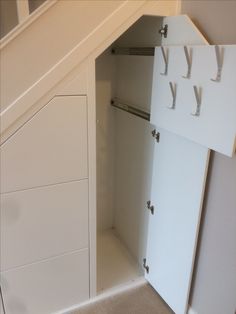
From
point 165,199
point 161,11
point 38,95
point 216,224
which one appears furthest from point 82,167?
point 161,11

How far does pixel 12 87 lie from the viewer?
1.28m

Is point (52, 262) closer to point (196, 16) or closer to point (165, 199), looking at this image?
point (165, 199)

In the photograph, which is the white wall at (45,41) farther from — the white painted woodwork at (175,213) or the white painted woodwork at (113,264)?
the white painted woodwork at (113,264)

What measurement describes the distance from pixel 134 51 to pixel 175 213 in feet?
3.55

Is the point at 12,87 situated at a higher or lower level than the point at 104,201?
higher

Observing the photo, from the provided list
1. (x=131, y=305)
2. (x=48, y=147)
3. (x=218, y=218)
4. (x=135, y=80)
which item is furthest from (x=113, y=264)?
(x=135, y=80)

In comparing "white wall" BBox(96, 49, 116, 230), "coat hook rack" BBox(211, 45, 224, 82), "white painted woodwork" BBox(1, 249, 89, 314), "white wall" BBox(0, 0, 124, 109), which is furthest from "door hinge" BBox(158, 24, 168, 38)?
"white painted woodwork" BBox(1, 249, 89, 314)

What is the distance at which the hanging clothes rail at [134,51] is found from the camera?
1.72m

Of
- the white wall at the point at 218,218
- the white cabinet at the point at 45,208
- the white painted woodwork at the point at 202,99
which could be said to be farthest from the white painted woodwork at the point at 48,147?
the white wall at the point at 218,218

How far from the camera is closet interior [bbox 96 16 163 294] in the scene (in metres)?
1.85

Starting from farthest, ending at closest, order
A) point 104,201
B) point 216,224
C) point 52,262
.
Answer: point 104,201 → point 52,262 → point 216,224

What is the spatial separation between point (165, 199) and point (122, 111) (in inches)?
31.4

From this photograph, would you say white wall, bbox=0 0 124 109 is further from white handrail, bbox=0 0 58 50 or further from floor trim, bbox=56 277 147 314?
floor trim, bbox=56 277 147 314

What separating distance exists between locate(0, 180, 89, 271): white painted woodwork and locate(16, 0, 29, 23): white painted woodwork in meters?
0.82
